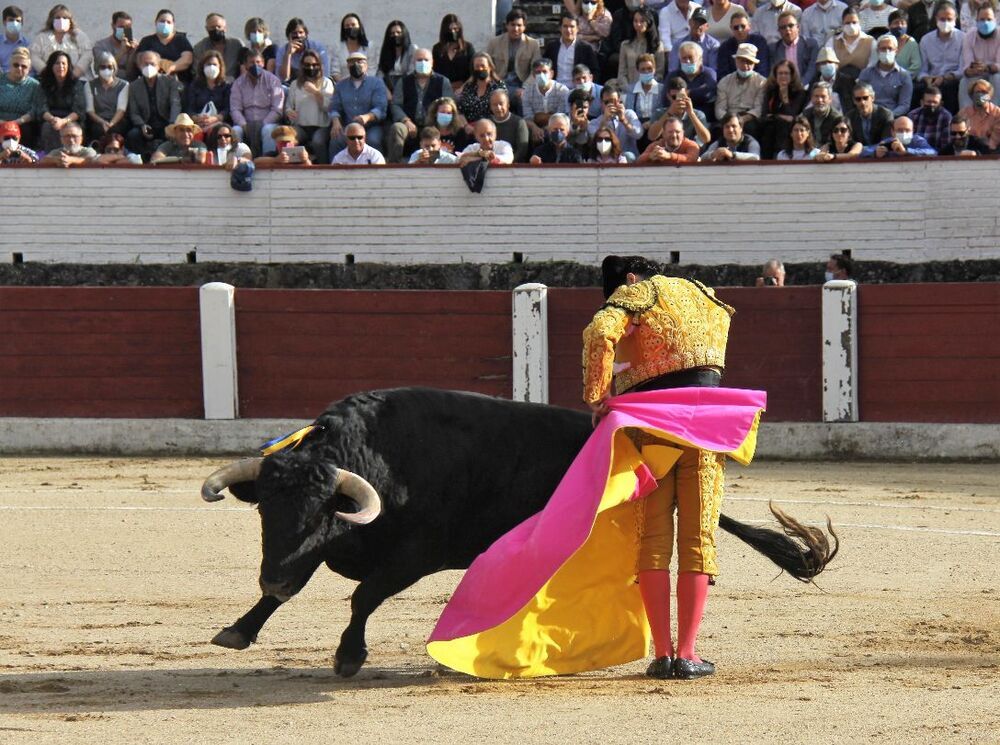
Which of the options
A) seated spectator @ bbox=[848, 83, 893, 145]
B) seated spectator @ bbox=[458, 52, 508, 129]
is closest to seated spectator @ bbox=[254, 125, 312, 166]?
seated spectator @ bbox=[458, 52, 508, 129]

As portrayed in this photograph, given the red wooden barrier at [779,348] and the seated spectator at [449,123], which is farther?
the seated spectator at [449,123]

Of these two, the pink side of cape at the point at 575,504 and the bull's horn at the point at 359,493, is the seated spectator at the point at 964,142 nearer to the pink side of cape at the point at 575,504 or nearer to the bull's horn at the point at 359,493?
the pink side of cape at the point at 575,504

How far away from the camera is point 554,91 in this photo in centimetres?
1164

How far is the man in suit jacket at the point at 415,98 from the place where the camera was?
38.8 feet

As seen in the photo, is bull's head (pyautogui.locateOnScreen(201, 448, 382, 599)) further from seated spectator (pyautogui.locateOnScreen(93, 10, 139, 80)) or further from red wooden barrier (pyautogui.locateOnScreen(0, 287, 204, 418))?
seated spectator (pyautogui.locateOnScreen(93, 10, 139, 80))

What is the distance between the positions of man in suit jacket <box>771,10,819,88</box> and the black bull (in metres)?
6.87

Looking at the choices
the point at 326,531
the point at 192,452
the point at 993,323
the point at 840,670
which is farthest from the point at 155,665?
the point at 993,323

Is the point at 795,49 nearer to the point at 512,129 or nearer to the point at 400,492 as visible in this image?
the point at 512,129

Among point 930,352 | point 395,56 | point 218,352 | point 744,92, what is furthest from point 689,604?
point 395,56

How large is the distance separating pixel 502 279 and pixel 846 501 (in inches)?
154

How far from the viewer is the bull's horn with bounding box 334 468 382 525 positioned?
4.50m

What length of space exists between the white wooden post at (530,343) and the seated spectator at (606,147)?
1.50 metres

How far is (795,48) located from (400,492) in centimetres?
750

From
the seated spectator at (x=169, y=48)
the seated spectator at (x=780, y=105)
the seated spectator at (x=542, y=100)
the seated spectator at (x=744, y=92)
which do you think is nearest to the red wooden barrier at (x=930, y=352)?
the seated spectator at (x=780, y=105)
